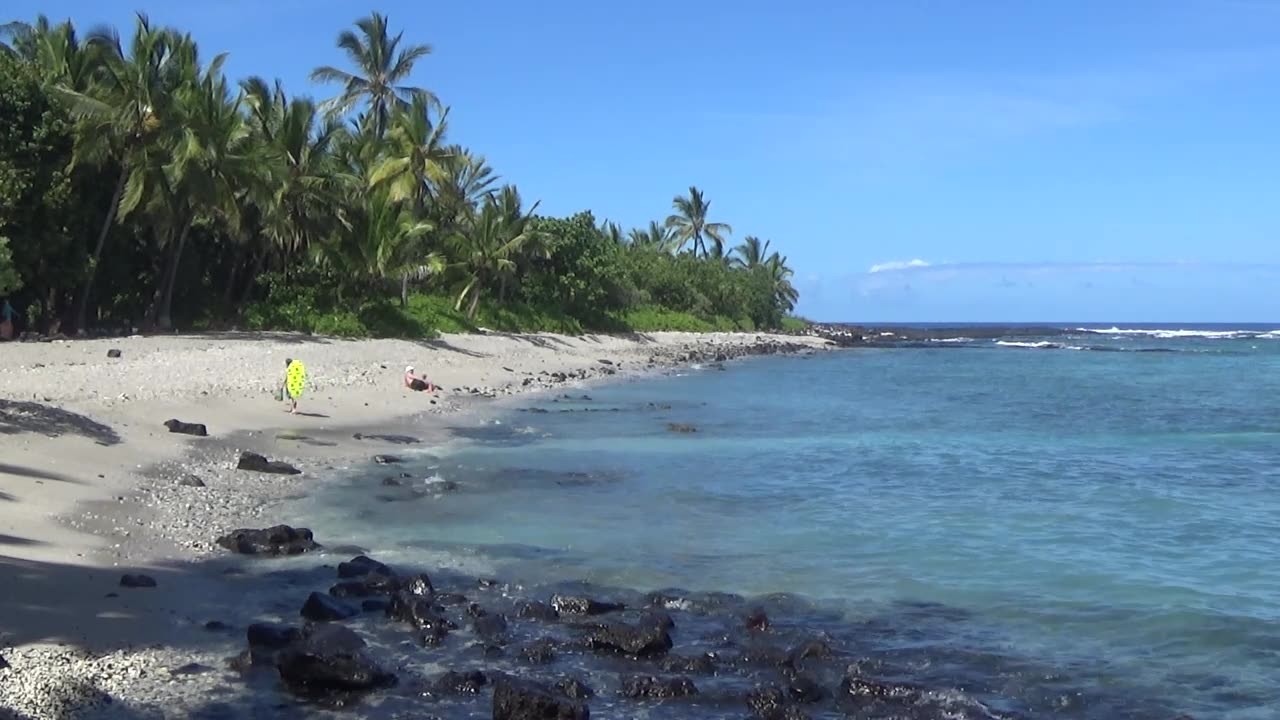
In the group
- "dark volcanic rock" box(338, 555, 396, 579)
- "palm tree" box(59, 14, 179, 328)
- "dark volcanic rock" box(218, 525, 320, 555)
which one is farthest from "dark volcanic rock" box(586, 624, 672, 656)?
"palm tree" box(59, 14, 179, 328)

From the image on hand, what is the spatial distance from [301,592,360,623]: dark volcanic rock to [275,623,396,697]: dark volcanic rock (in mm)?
1463

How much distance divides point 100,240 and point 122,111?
143 inches

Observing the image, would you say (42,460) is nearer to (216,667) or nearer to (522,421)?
(216,667)

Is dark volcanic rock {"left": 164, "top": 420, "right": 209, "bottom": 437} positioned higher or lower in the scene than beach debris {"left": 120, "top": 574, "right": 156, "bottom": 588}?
higher

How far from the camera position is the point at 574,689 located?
7957mm

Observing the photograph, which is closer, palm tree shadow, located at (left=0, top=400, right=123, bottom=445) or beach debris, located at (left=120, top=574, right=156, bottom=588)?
beach debris, located at (left=120, top=574, right=156, bottom=588)

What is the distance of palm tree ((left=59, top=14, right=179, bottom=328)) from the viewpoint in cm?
2984

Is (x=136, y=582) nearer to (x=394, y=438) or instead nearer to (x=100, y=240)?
(x=394, y=438)

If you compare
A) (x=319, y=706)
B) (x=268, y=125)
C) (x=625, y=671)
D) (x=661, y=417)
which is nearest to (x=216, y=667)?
(x=319, y=706)

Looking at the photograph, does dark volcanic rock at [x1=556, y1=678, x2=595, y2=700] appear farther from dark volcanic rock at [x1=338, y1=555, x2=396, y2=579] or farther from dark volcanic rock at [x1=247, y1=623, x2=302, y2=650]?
dark volcanic rock at [x1=338, y1=555, x2=396, y2=579]

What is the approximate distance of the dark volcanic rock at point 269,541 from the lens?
11.8m

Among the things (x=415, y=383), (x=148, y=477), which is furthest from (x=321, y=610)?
(x=415, y=383)

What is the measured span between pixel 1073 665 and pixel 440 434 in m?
16.5

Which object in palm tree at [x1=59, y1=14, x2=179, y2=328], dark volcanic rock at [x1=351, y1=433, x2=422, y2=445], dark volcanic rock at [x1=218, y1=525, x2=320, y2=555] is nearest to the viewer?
dark volcanic rock at [x1=218, y1=525, x2=320, y2=555]
